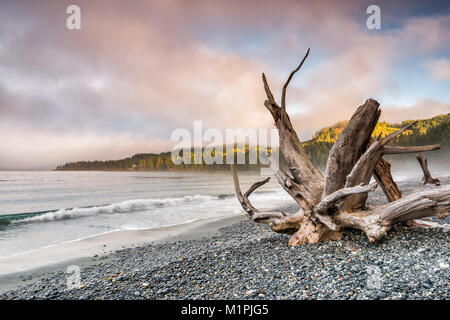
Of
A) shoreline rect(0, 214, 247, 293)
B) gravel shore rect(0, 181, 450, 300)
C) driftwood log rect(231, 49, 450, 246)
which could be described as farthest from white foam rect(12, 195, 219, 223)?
driftwood log rect(231, 49, 450, 246)

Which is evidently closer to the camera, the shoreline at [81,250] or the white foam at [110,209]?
the shoreline at [81,250]

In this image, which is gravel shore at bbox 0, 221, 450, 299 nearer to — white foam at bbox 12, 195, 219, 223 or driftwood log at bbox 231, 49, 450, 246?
driftwood log at bbox 231, 49, 450, 246

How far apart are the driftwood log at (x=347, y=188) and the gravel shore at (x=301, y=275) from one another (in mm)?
377

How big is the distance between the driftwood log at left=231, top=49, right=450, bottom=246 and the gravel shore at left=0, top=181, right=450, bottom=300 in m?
0.38

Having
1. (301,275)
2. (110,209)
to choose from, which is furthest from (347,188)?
(110,209)

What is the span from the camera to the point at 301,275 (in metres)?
3.59

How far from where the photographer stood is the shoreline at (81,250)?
6242mm

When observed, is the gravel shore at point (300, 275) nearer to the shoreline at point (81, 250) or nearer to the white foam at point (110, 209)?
the shoreline at point (81, 250)

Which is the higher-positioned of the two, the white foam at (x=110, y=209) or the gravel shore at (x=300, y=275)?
the gravel shore at (x=300, y=275)

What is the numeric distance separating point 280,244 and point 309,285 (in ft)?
6.89

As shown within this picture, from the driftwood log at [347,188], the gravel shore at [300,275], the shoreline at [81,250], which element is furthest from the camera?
the shoreline at [81,250]

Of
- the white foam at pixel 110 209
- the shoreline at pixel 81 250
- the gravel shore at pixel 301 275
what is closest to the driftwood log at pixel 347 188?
the gravel shore at pixel 301 275
